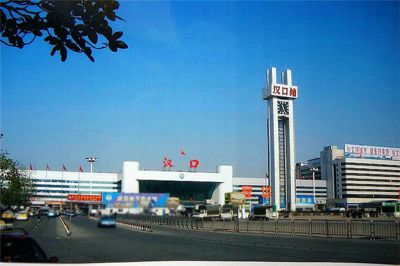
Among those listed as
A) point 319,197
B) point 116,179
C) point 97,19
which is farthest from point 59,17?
point 319,197

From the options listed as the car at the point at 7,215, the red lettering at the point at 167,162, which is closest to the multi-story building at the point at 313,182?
the red lettering at the point at 167,162

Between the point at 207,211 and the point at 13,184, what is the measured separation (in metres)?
3.26

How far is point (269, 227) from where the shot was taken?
1894 cm

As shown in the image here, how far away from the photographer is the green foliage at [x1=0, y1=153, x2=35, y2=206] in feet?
19.7

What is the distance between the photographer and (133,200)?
241 inches

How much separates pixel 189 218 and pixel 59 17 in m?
4.18

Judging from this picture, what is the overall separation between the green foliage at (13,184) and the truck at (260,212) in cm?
819

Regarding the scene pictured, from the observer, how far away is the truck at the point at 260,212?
1367cm

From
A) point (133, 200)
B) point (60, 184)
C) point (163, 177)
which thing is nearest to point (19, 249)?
point (60, 184)

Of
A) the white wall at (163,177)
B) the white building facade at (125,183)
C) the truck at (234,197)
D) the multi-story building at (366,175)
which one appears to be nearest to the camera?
the white building facade at (125,183)

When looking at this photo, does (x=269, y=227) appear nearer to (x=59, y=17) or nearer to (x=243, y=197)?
(x=243, y=197)

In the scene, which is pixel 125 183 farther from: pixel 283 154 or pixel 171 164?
pixel 283 154

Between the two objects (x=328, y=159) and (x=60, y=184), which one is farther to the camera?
(x=328, y=159)

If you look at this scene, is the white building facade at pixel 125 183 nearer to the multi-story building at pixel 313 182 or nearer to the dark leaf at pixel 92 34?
the multi-story building at pixel 313 182
